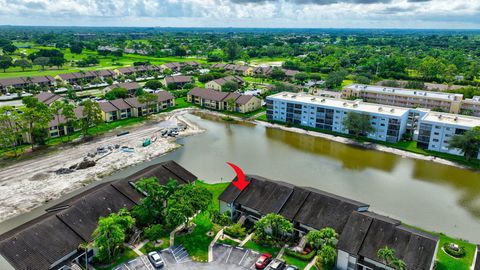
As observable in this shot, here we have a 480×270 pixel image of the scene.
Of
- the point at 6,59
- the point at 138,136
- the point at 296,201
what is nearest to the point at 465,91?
the point at 296,201

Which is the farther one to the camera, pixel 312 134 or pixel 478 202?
pixel 312 134

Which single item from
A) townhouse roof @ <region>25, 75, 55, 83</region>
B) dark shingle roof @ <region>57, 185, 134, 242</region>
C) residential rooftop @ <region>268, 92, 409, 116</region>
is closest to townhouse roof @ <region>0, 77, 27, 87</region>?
townhouse roof @ <region>25, 75, 55, 83</region>

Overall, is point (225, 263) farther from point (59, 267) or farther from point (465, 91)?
point (465, 91)

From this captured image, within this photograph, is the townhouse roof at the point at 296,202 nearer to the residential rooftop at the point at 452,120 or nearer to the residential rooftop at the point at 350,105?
the residential rooftop at the point at 452,120

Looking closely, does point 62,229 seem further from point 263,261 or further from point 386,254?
point 386,254

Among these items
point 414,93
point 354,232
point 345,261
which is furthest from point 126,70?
point 345,261

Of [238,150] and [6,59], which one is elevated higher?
[6,59]

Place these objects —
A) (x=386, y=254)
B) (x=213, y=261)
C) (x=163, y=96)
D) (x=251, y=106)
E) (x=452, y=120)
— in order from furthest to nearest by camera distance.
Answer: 1. (x=163, y=96)
2. (x=251, y=106)
3. (x=452, y=120)
4. (x=213, y=261)
5. (x=386, y=254)

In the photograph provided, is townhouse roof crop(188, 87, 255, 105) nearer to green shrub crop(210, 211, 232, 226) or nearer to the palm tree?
green shrub crop(210, 211, 232, 226)
